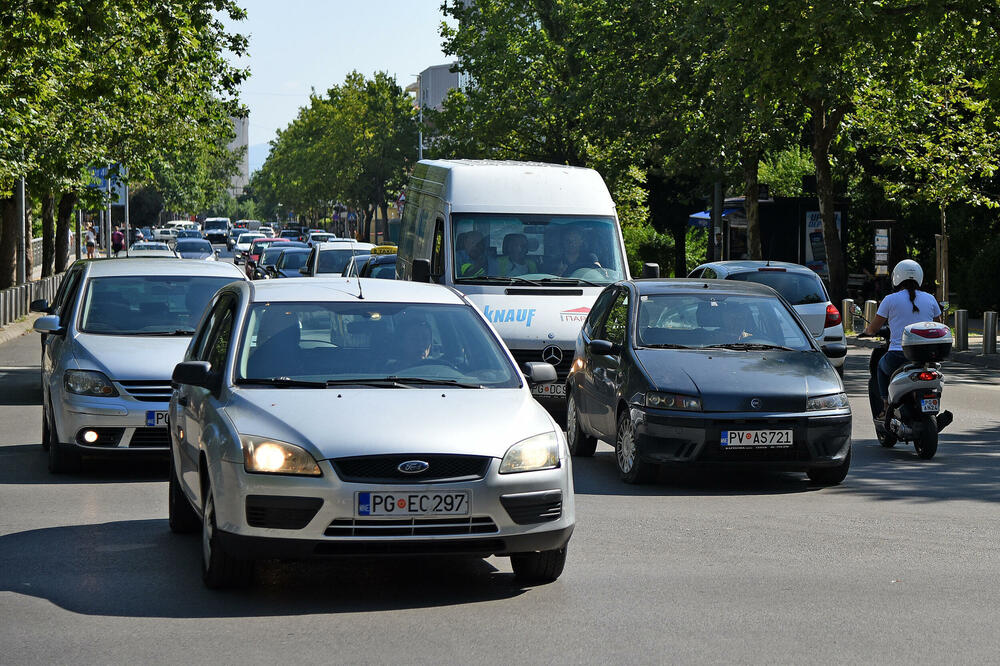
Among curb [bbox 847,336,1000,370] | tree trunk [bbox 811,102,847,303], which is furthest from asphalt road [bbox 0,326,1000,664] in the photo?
Answer: tree trunk [bbox 811,102,847,303]

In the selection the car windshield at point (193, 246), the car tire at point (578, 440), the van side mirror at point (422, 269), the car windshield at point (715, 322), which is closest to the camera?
the car windshield at point (715, 322)

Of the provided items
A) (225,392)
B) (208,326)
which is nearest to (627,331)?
(208,326)

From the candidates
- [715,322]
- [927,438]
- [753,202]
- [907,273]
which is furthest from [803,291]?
[753,202]

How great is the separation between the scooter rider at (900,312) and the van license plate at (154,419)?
6054mm

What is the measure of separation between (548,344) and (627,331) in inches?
119

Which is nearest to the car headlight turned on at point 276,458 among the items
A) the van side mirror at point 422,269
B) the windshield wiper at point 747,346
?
the windshield wiper at point 747,346

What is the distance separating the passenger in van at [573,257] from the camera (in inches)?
623

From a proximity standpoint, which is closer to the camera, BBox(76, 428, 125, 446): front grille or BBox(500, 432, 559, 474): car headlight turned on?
BBox(500, 432, 559, 474): car headlight turned on

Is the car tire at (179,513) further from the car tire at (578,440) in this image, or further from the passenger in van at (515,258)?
the passenger in van at (515,258)

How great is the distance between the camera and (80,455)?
11.1 m

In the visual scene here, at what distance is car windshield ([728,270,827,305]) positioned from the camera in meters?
19.5

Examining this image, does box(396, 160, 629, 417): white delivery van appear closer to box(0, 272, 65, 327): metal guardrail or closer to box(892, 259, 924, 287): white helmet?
box(892, 259, 924, 287): white helmet

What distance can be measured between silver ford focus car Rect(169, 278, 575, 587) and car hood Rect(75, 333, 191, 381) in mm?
3546

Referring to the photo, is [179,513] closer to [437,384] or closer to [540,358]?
[437,384]
